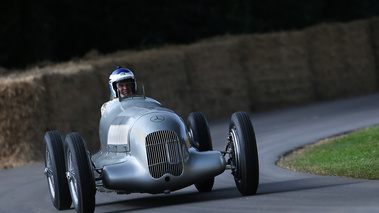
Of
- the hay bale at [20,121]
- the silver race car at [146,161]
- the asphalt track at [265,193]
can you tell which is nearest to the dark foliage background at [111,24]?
the hay bale at [20,121]

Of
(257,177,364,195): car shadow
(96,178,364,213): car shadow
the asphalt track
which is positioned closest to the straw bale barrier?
the asphalt track

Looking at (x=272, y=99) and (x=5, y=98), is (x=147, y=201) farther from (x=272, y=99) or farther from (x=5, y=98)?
(x=272, y=99)

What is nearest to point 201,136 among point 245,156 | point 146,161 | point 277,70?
point 245,156

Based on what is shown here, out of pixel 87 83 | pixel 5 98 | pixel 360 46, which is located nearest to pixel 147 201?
pixel 5 98

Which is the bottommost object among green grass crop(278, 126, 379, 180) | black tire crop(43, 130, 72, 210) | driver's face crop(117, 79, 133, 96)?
green grass crop(278, 126, 379, 180)

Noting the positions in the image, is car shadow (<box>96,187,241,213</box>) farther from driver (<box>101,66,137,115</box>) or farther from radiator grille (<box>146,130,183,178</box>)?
driver (<box>101,66,137,115</box>)

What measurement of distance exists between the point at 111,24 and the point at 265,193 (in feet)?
69.2

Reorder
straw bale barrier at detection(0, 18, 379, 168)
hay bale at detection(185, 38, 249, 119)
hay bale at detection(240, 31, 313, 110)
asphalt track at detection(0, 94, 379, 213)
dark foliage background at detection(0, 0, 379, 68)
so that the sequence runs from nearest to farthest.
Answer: asphalt track at detection(0, 94, 379, 213) → straw bale barrier at detection(0, 18, 379, 168) → hay bale at detection(185, 38, 249, 119) → hay bale at detection(240, 31, 313, 110) → dark foliage background at detection(0, 0, 379, 68)

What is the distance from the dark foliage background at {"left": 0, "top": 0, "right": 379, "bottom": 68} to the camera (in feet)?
90.0

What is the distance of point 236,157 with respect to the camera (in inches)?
402

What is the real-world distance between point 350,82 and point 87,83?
10730mm

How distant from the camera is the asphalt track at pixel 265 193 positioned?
917 centimetres

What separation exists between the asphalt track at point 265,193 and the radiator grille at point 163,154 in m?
0.47

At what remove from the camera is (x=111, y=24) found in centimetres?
3073
